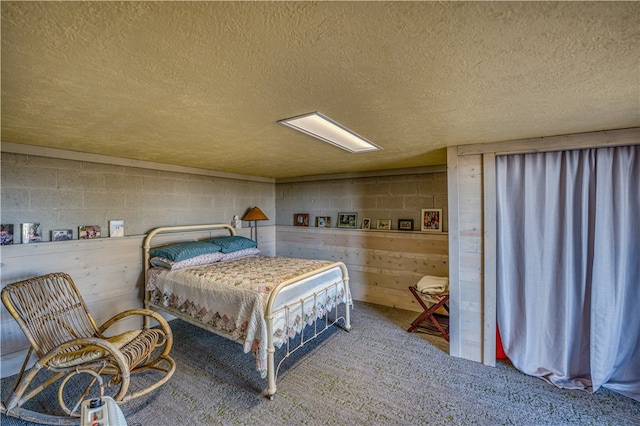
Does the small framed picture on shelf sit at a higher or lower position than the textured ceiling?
lower

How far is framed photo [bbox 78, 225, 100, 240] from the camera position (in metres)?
2.98

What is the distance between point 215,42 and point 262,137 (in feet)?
4.40

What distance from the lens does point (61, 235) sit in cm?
284

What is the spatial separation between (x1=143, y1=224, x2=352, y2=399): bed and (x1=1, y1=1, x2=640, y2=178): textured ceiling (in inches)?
55.4

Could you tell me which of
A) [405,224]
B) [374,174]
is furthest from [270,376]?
[374,174]

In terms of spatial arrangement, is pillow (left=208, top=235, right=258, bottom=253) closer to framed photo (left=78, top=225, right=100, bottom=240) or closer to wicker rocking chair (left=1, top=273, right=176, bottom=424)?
framed photo (left=78, top=225, right=100, bottom=240)

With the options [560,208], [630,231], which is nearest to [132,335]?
[560,208]

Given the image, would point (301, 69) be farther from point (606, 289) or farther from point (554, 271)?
point (606, 289)

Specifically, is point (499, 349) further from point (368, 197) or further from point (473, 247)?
point (368, 197)

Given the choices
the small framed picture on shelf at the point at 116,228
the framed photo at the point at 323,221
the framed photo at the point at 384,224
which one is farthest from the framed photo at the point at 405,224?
the small framed picture on shelf at the point at 116,228

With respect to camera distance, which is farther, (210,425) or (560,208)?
(560,208)

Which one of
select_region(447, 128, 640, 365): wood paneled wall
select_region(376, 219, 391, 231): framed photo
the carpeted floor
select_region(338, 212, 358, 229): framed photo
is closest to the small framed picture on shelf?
the carpeted floor

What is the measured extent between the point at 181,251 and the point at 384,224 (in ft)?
9.34

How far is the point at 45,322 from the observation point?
231 centimetres
